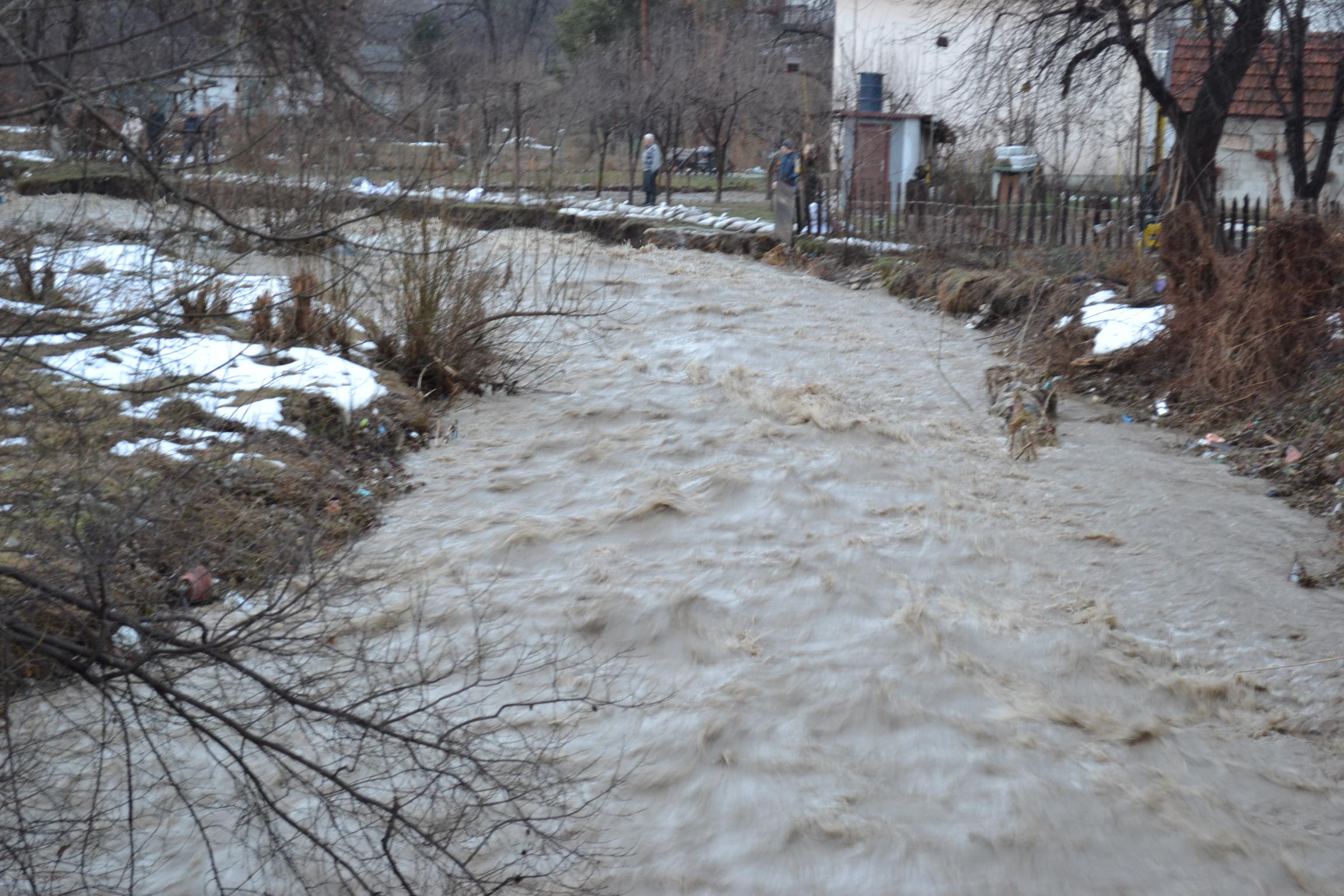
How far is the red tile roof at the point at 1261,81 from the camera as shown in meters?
18.5

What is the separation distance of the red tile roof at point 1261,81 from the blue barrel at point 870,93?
17.7 ft

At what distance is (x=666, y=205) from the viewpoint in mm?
24109

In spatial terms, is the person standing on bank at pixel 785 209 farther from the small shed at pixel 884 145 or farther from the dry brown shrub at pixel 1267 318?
the dry brown shrub at pixel 1267 318

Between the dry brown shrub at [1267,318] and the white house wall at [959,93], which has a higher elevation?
the white house wall at [959,93]

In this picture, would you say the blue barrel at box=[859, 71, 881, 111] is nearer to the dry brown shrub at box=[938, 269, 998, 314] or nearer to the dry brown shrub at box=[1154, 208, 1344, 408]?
the dry brown shrub at box=[938, 269, 998, 314]

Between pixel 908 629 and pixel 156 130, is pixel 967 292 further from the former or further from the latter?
pixel 156 130

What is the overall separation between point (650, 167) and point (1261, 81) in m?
11.0

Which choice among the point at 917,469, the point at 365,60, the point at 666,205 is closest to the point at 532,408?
the point at 917,469

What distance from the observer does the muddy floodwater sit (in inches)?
192

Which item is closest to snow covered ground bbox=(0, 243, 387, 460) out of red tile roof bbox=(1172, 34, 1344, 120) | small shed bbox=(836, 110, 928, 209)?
small shed bbox=(836, 110, 928, 209)

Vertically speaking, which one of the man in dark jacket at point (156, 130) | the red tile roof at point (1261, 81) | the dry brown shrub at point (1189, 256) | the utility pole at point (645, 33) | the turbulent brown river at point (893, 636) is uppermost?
the utility pole at point (645, 33)

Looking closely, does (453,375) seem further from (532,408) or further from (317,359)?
(317,359)

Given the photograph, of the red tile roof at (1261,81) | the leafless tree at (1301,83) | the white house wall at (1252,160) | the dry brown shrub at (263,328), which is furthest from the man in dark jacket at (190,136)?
the white house wall at (1252,160)

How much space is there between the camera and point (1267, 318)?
9.58 meters
